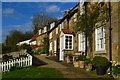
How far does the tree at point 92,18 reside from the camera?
11.1 metres

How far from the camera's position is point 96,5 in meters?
12.1

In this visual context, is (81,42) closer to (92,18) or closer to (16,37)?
(92,18)

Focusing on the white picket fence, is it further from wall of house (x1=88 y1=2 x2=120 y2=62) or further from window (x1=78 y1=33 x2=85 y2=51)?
wall of house (x1=88 y1=2 x2=120 y2=62)

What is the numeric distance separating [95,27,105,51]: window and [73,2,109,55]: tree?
13.3 inches

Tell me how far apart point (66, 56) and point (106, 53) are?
6.14 metres

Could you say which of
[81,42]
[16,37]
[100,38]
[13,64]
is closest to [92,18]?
[100,38]

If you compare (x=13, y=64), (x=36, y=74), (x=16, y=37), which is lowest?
(x=36, y=74)

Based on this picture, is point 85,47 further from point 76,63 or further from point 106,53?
point 106,53

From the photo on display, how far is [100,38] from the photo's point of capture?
11.8 metres

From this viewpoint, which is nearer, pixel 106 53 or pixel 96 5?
pixel 106 53

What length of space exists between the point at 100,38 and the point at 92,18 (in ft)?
5.03

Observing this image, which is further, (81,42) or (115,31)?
(81,42)

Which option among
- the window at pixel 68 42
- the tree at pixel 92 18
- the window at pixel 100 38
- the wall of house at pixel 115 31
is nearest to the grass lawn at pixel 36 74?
the wall of house at pixel 115 31

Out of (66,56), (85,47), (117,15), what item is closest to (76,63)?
(85,47)
